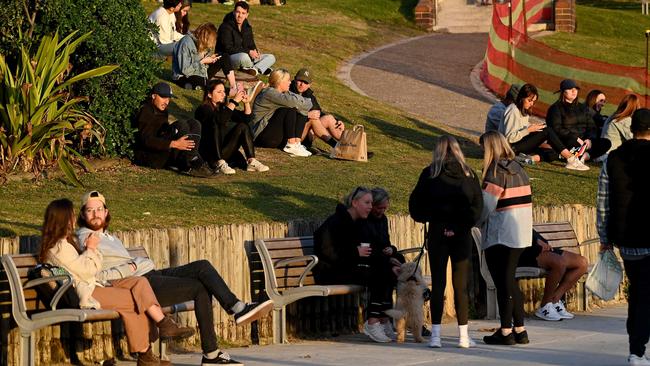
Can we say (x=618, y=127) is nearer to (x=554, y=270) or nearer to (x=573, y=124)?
(x=573, y=124)

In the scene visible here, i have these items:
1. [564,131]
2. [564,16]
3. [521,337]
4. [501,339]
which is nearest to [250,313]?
[501,339]

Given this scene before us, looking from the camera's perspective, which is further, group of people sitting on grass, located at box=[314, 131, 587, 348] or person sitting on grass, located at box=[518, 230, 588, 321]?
Answer: person sitting on grass, located at box=[518, 230, 588, 321]

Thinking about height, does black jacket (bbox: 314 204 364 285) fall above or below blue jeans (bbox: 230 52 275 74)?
below

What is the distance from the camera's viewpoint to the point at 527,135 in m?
18.3

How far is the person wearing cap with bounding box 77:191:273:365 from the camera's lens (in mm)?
10891

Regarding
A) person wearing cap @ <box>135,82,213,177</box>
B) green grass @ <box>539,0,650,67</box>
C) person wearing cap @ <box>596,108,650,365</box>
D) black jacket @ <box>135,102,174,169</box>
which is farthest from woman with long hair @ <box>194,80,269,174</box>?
green grass @ <box>539,0,650,67</box>

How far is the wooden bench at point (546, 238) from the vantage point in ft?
44.7

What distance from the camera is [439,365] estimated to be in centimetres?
1077

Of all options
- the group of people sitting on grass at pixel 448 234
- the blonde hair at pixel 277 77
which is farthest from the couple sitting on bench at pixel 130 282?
the blonde hair at pixel 277 77

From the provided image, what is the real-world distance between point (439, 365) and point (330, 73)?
14.8 m

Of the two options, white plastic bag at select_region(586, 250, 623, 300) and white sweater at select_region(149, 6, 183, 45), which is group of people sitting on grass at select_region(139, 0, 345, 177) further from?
white plastic bag at select_region(586, 250, 623, 300)

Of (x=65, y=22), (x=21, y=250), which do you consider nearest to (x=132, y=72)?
(x=65, y=22)

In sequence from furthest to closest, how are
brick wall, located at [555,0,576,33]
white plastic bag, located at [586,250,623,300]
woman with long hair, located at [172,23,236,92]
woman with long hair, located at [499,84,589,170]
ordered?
1. brick wall, located at [555,0,576,33]
2. woman with long hair, located at [172,23,236,92]
3. woman with long hair, located at [499,84,589,170]
4. white plastic bag, located at [586,250,623,300]

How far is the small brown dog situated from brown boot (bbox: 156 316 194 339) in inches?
81.3
